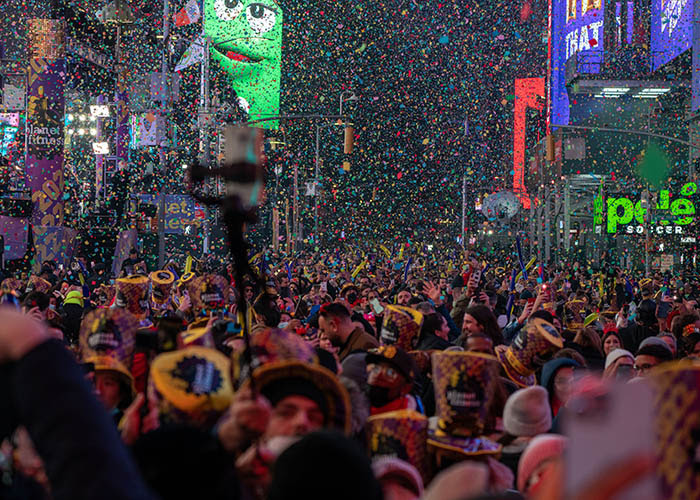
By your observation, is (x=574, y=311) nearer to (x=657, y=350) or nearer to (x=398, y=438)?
(x=657, y=350)

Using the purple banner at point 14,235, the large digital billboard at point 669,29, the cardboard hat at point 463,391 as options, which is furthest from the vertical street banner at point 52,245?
the large digital billboard at point 669,29

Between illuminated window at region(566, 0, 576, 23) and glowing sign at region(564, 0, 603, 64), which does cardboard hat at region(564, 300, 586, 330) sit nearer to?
glowing sign at region(564, 0, 603, 64)

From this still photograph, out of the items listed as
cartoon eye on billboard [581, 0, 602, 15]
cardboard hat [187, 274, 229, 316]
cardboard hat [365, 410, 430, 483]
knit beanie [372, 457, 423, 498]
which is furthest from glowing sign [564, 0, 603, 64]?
knit beanie [372, 457, 423, 498]

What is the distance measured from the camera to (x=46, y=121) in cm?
3388

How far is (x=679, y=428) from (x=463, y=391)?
10.2 ft

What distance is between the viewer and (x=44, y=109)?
3341cm

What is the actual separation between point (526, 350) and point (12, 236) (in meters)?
26.7

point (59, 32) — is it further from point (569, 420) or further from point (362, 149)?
point (362, 149)

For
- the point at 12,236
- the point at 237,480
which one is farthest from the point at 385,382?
the point at 12,236

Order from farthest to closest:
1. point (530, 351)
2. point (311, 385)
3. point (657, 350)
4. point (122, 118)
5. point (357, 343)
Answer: point (122, 118), point (357, 343), point (657, 350), point (530, 351), point (311, 385)

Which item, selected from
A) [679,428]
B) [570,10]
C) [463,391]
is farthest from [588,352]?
[570,10]

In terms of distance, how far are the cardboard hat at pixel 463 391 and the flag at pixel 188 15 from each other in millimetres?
45541

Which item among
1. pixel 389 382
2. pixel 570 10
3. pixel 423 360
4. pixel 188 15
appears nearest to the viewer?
pixel 389 382

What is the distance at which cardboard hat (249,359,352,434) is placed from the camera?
2.80 metres
